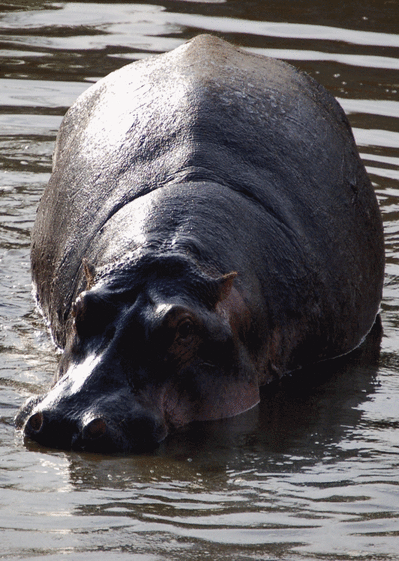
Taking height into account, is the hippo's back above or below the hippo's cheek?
above

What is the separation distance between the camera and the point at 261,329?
17.9 feet

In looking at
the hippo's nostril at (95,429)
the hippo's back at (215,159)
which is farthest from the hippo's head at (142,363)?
the hippo's back at (215,159)

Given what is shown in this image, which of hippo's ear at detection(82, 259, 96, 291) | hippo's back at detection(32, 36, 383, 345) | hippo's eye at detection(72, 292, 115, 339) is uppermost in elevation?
hippo's back at detection(32, 36, 383, 345)

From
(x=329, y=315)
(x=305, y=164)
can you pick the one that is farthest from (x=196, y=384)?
(x=305, y=164)

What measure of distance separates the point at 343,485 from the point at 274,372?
4.53 feet

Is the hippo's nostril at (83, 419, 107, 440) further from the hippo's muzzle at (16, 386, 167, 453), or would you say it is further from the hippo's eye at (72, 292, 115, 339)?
the hippo's eye at (72, 292, 115, 339)

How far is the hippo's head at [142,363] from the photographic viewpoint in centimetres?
454

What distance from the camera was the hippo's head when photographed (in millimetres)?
4539

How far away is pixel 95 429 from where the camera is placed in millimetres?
4445

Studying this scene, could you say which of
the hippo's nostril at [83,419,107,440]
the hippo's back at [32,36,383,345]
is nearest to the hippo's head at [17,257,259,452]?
the hippo's nostril at [83,419,107,440]

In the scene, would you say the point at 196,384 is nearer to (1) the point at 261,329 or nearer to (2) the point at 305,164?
(1) the point at 261,329

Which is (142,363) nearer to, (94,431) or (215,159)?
(94,431)

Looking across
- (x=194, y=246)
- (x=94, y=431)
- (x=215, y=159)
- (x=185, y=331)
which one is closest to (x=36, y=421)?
(x=94, y=431)

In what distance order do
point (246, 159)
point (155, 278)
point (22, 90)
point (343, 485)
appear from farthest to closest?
point (22, 90) → point (246, 159) → point (155, 278) → point (343, 485)
